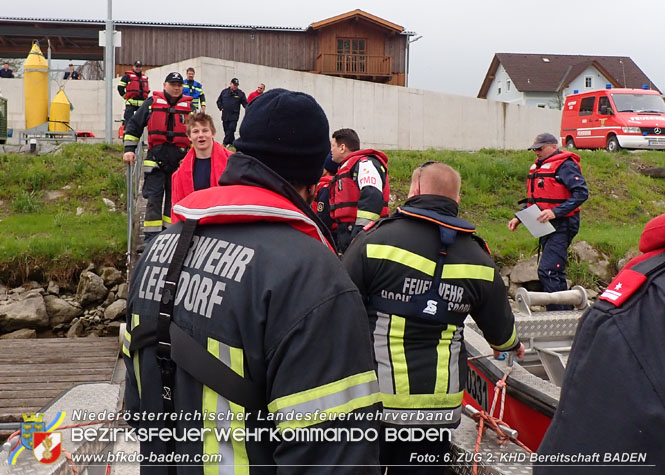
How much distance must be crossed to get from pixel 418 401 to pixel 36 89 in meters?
18.4

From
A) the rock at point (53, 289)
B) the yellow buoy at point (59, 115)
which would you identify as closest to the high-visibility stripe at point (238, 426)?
the rock at point (53, 289)

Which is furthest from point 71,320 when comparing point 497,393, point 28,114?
point 28,114

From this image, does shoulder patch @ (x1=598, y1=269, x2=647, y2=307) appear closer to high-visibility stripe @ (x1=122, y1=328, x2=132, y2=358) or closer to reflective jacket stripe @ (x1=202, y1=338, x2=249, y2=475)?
reflective jacket stripe @ (x1=202, y1=338, x2=249, y2=475)

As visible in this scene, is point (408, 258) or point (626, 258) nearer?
point (408, 258)

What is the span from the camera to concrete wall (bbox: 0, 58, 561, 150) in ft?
72.3

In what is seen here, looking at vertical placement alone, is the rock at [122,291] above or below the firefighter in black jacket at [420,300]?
below

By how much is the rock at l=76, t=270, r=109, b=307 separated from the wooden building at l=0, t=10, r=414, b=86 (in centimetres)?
2422

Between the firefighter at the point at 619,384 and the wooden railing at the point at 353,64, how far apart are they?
32473mm

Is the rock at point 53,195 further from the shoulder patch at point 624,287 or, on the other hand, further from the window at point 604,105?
the window at point 604,105

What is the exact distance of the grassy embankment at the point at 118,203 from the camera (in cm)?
1033

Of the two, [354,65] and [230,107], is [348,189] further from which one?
[354,65]

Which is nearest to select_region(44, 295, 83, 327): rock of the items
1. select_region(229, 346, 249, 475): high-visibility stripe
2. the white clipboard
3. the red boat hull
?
the white clipboard

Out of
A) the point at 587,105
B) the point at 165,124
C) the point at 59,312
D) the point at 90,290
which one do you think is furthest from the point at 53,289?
the point at 587,105

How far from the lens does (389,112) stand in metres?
22.9
